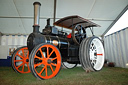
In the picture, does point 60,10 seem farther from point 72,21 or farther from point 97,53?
point 97,53

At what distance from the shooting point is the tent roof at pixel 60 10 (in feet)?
12.9

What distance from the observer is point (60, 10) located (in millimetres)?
4270

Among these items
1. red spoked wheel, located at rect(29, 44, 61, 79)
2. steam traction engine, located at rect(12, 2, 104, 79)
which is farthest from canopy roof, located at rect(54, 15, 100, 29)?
red spoked wheel, located at rect(29, 44, 61, 79)

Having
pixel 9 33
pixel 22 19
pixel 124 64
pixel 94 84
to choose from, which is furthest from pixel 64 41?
pixel 9 33

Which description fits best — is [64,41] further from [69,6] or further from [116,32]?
[116,32]

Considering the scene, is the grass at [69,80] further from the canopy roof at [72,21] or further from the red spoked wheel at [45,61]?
the canopy roof at [72,21]

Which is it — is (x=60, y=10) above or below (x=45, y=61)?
above

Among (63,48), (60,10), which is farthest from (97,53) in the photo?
(60,10)

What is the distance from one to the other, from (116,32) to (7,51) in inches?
212

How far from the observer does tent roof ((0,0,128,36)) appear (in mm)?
3924

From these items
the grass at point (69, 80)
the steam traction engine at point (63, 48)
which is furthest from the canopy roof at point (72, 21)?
the grass at point (69, 80)

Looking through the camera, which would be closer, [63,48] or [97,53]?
[63,48]

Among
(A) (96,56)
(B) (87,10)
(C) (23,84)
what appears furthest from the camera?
(B) (87,10)

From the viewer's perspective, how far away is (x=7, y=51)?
203 inches
